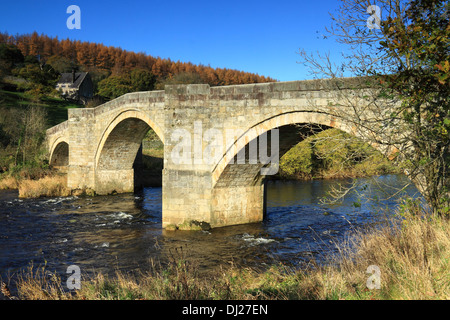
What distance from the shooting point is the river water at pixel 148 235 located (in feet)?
31.5

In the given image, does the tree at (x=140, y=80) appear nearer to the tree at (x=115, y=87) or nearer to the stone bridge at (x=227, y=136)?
the tree at (x=115, y=87)

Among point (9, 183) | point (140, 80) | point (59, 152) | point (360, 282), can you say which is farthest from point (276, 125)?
point (140, 80)

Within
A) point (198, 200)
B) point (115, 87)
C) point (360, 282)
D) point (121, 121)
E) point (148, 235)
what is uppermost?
point (115, 87)

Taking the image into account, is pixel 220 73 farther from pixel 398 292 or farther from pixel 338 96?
pixel 398 292

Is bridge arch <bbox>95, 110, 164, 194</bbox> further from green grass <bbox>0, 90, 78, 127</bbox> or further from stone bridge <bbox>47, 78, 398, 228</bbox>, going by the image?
green grass <bbox>0, 90, 78, 127</bbox>

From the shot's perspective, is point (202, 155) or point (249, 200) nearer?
point (202, 155)

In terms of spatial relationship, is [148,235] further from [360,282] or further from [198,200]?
[360,282]

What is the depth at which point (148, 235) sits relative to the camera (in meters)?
12.5

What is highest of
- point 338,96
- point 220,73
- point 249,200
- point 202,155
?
point 220,73

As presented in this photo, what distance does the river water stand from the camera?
9.61 m
